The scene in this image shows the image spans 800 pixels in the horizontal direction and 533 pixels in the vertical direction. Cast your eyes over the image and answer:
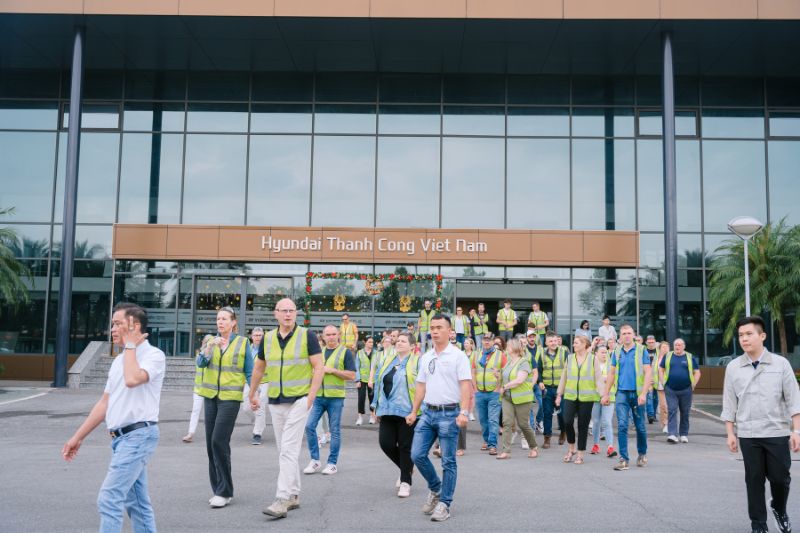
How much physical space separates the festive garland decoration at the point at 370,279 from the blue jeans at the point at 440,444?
1705cm

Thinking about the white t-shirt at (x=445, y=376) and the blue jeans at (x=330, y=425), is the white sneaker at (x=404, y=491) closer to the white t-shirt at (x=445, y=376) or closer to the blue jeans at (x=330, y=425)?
the white t-shirt at (x=445, y=376)

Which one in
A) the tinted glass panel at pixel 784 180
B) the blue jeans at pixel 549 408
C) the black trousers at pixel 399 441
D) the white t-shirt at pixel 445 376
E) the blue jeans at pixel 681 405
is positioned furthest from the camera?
the tinted glass panel at pixel 784 180

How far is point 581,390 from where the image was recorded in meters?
10.9

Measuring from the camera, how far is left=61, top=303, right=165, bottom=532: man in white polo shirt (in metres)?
5.28

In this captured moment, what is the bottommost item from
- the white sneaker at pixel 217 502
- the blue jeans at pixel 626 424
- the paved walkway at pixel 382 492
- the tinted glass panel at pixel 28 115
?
the paved walkway at pixel 382 492

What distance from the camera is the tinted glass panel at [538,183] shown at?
993 inches

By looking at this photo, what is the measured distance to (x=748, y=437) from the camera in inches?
261

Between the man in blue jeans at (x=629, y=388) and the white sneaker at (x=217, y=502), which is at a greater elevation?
the man in blue jeans at (x=629, y=388)

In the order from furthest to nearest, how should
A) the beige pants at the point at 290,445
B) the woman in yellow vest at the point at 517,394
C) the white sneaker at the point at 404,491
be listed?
1. the woman in yellow vest at the point at 517,394
2. the white sneaker at the point at 404,491
3. the beige pants at the point at 290,445

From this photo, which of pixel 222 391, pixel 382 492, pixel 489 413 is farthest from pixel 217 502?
pixel 489 413

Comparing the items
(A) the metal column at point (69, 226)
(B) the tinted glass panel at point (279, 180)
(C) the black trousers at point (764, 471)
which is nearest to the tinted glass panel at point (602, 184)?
(B) the tinted glass panel at point (279, 180)

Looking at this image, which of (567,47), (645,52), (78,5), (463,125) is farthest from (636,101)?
(78,5)

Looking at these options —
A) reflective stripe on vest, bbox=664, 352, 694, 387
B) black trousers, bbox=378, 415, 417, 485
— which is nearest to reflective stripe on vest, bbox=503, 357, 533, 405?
black trousers, bbox=378, 415, 417, 485

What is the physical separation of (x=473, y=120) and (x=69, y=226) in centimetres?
1346
